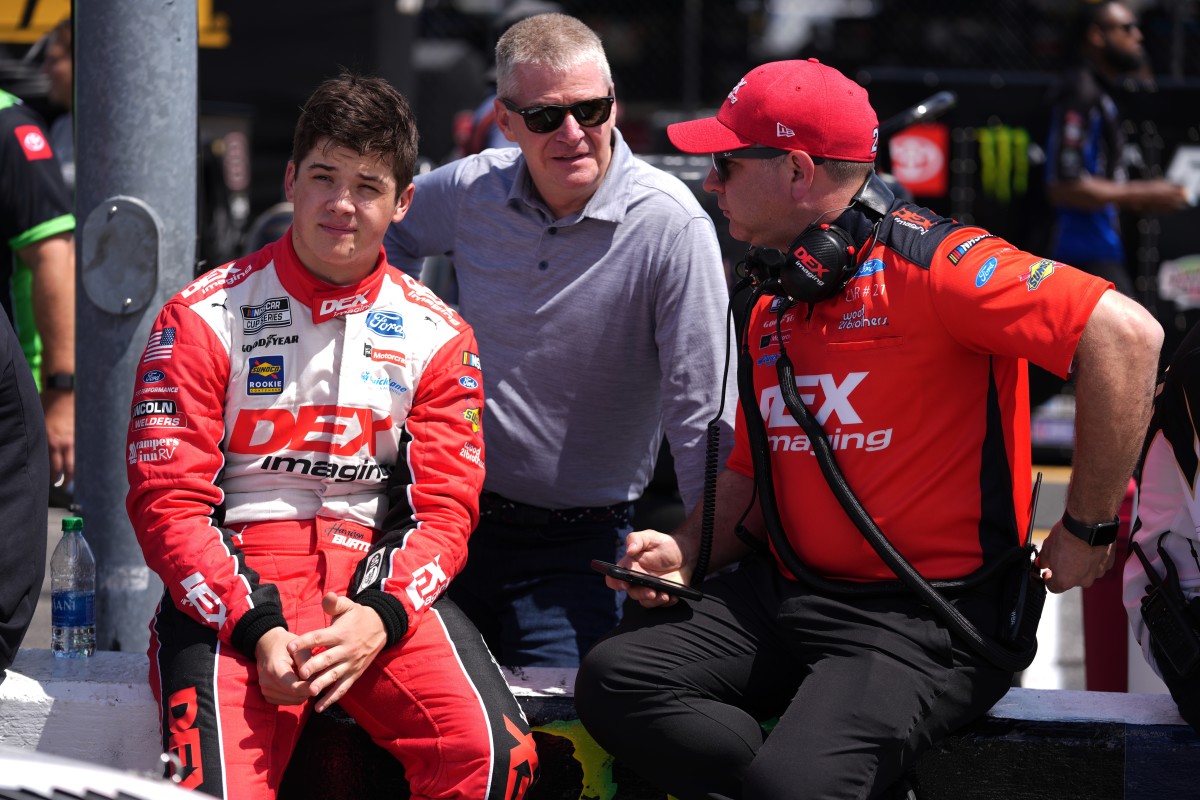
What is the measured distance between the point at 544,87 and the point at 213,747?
5.92ft

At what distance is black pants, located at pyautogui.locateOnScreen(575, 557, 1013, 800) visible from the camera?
2.89 m

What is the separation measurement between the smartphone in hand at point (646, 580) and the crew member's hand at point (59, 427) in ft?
8.08

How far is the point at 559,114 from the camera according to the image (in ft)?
12.3

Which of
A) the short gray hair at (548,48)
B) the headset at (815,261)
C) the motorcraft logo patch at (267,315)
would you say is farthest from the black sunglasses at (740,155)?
the motorcraft logo patch at (267,315)

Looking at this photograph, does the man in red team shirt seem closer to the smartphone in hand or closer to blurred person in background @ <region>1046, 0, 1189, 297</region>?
the smartphone in hand

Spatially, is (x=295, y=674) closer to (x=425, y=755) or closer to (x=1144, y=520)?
(x=425, y=755)

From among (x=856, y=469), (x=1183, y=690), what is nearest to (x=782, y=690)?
(x=856, y=469)

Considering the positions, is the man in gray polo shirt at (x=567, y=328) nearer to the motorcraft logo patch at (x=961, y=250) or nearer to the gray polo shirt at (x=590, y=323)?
the gray polo shirt at (x=590, y=323)

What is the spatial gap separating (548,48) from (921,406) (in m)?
1.37

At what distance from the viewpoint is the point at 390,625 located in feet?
10.2

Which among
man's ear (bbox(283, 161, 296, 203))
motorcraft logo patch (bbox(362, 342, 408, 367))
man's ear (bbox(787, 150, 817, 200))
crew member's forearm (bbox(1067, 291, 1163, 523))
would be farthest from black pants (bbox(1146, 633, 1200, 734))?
man's ear (bbox(283, 161, 296, 203))

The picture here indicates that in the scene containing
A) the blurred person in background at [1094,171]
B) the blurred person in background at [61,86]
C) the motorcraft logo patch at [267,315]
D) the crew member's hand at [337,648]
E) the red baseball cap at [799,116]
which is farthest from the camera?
the blurred person in background at [61,86]

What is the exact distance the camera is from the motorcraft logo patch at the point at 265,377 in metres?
3.33

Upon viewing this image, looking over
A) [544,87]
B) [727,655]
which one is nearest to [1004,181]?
[544,87]
